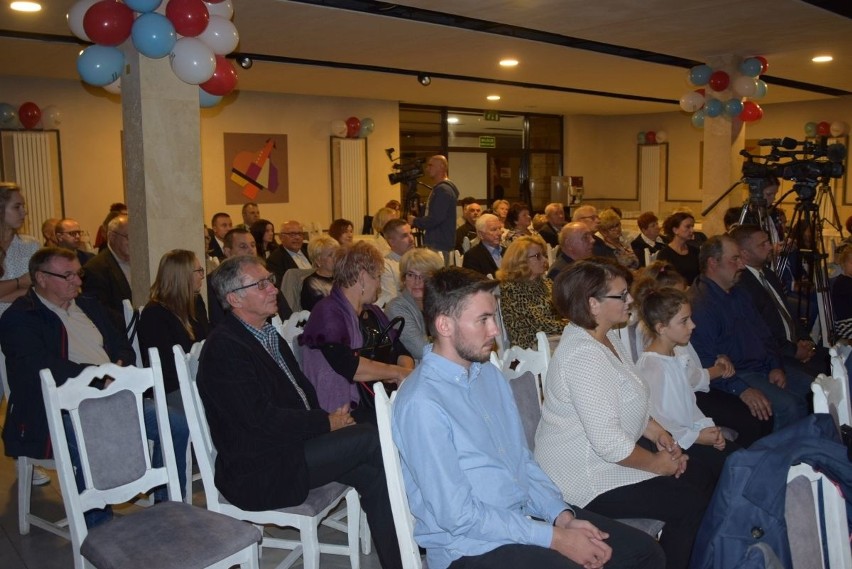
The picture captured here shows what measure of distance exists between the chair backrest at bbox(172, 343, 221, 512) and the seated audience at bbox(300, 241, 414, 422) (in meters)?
0.60

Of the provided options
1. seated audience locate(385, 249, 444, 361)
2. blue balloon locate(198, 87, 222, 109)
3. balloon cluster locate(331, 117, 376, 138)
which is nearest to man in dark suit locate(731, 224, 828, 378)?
seated audience locate(385, 249, 444, 361)

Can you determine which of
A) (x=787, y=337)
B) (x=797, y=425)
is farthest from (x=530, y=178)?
(x=797, y=425)

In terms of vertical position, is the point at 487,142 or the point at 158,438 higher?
the point at 487,142

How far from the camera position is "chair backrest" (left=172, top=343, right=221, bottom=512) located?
108 inches

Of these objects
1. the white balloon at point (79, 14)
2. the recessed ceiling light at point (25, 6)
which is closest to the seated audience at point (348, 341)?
the white balloon at point (79, 14)

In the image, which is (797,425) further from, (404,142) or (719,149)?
(404,142)

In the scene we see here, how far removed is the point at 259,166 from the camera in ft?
37.9

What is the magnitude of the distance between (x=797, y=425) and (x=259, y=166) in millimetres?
10415

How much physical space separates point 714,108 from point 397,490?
7.56 metres

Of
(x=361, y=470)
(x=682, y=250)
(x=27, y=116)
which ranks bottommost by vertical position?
(x=361, y=470)

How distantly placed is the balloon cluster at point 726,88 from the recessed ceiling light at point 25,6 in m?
6.51

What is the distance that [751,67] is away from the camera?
8305 mm

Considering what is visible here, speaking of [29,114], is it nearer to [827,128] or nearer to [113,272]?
[113,272]

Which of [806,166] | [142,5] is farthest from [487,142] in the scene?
[142,5]
